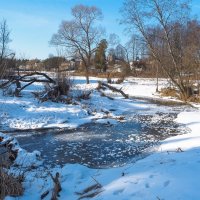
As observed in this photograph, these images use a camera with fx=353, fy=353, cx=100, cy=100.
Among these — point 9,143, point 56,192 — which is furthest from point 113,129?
point 56,192

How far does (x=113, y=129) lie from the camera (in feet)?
44.7

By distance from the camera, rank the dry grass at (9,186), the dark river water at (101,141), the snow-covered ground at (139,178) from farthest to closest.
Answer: the dark river water at (101,141) < the dry grass at (9,186) < the snow-covered ground at (139,178)

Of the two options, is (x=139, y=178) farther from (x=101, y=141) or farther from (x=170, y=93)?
(x=170, y=93)

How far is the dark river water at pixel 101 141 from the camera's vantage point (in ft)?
30.4

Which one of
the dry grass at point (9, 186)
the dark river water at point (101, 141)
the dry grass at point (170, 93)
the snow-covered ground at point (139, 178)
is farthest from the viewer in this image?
the dry grass at point (170, 93)

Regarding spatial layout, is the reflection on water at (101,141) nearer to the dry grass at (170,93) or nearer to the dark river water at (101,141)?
the dark river water at (101,141)

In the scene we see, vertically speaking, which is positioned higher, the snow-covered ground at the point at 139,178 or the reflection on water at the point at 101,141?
the snow-covered ground at the point at 139,178

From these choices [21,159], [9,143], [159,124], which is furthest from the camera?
[159,124]

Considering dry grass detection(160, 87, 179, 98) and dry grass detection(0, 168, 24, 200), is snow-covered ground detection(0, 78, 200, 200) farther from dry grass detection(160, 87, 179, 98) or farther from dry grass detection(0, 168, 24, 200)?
dry grass detection(160, 87, 179, 98)

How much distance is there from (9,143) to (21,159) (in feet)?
3.71

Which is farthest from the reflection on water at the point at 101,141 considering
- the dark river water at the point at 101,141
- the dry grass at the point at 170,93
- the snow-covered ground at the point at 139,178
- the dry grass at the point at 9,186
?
the dry grass at the point at 170,93

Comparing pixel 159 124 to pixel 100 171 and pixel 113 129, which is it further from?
pixel 100 171

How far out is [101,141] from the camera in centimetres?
1142

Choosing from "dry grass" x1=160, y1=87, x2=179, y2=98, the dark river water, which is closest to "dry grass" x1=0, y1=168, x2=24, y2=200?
the dark river water
